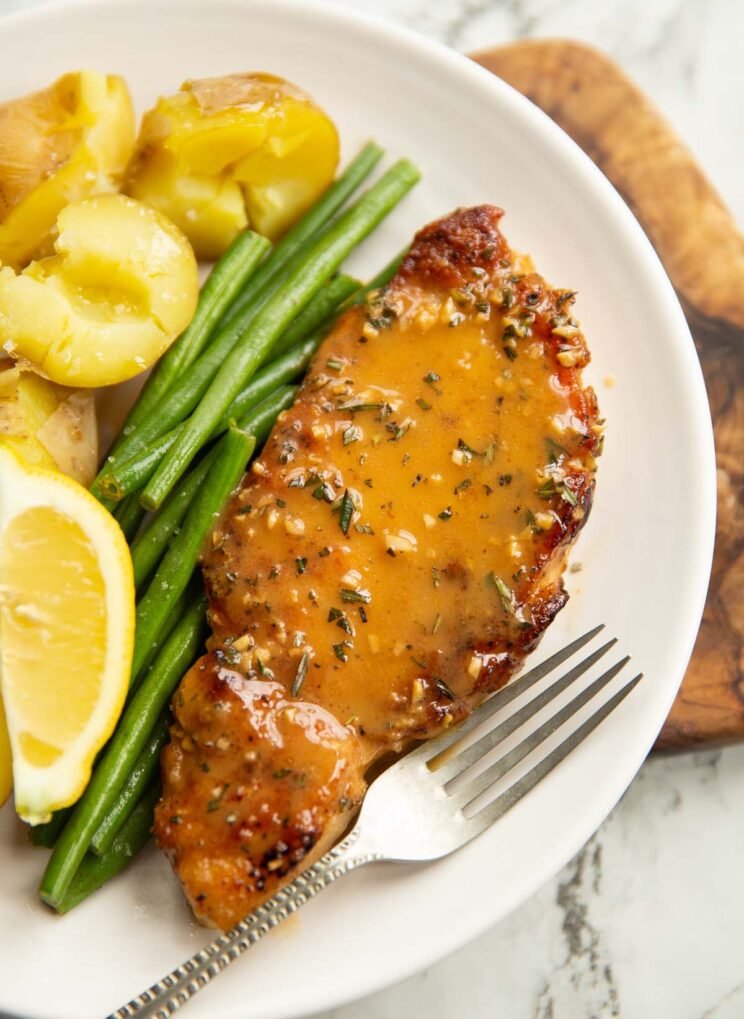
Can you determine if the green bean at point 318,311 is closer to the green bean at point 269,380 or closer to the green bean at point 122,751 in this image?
the green bean at point 269,380

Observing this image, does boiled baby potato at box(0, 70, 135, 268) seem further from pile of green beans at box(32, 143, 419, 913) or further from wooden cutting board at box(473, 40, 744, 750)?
wooden cutting board at box(473, 40, 744, 750)

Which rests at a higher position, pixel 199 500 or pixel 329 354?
pixel 329 354

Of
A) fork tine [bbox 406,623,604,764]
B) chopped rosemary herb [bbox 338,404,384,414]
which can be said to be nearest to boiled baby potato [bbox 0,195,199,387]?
chopped rosemary herb [bbox 338,404,384,414]

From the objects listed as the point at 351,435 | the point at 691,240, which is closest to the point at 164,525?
the point at 351,435

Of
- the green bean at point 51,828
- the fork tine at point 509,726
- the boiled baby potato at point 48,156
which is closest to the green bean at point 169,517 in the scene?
the green bean at point 51,828

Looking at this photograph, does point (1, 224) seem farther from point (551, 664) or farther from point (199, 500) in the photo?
point (551, 664)

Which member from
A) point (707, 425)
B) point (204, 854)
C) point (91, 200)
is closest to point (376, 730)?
point (204, 854)
